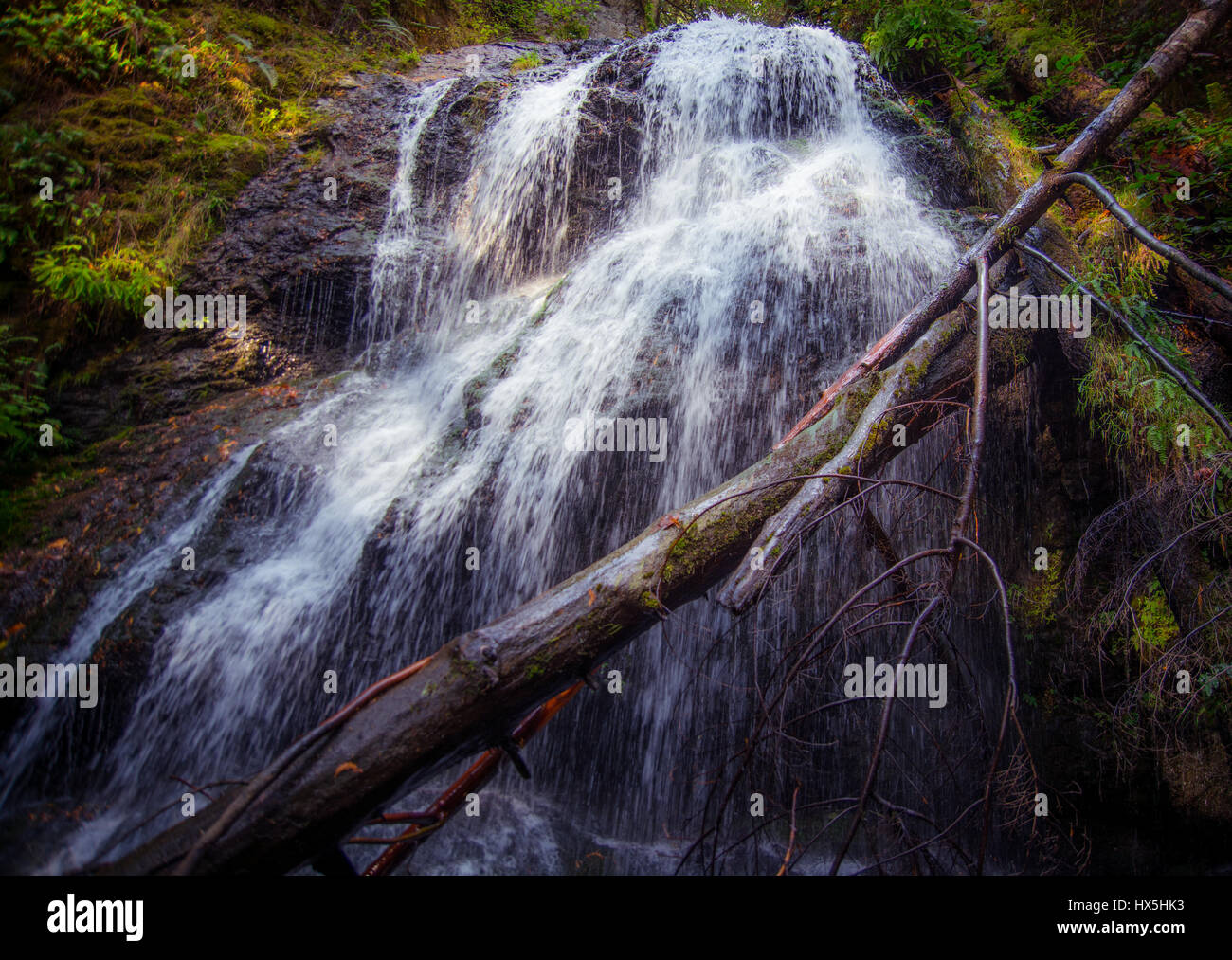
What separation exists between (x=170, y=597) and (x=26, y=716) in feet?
3.07

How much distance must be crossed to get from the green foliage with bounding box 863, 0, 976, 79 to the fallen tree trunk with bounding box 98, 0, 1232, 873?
598 centimetres

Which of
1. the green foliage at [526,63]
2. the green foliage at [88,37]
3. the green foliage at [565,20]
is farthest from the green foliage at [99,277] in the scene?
the green foliage at [565,20]

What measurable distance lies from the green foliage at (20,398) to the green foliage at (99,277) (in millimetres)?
568

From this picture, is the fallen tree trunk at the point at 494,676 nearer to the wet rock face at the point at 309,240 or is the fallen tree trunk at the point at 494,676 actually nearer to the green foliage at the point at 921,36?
the wet rock face at the point at 309,240

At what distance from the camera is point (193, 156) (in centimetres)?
635

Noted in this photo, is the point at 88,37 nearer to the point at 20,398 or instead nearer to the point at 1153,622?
the point at 20,398

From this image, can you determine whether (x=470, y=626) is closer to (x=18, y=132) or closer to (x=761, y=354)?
(x=761, y=354)

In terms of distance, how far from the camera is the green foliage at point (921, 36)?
21.5ft

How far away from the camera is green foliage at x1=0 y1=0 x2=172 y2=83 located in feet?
20.1

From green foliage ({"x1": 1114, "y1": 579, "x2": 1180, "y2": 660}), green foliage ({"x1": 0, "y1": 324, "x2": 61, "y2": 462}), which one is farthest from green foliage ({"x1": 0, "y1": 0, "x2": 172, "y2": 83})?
green foliage ({"x1": 1114, "y1": 579, "x2": 1180, "y2": 660})

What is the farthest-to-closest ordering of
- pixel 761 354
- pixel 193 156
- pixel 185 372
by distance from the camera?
1. pixel 193 156
2. pixel 185 372
3. pixel 761 354

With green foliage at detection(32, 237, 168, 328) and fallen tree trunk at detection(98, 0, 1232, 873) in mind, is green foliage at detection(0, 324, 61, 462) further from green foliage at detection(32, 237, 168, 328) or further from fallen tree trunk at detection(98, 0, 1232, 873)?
fallen tree trunk at detection(98, 0, 1232, 873)

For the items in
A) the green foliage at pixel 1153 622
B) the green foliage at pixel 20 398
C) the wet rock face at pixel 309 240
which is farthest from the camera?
the wet rock face at pixel 309 240
